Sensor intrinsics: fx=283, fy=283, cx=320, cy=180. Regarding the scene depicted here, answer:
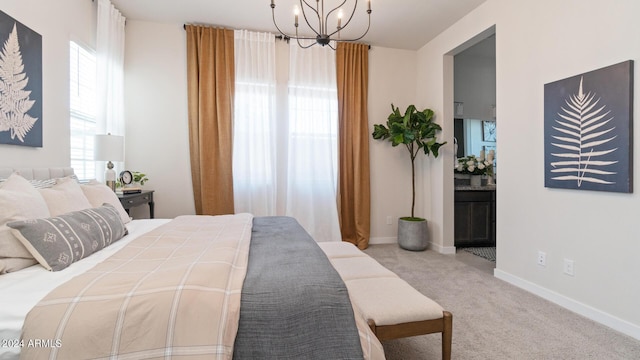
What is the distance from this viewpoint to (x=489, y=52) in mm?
4496

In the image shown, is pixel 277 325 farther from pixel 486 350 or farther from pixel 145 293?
pixel 486 350

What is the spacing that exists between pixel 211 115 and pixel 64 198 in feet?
6.88

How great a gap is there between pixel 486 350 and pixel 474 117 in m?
3.96

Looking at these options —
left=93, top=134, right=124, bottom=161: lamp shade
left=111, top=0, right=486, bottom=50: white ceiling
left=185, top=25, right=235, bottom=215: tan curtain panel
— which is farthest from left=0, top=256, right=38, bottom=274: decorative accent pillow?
left=111, top=0, right=486, bottom=50: white ceiling

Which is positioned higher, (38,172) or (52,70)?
(52,70)

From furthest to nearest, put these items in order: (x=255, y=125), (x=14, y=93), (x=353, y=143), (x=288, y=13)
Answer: (x=353, y=143) < (x=255, y=125) < (x=288, y=13) < (x=14, y=93)

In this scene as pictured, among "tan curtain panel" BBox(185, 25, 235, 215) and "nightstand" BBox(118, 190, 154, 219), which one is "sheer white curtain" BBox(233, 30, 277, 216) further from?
"nightstand" BBox(118, 190, 154, 219)

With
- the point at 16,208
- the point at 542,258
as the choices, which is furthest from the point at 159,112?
the point at 542,258

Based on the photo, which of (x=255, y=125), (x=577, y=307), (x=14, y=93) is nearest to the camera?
(x=14, y=93)

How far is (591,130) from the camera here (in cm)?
210

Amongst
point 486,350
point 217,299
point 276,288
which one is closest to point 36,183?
point 217,299

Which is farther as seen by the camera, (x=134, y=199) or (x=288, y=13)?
(x=288, y=13)

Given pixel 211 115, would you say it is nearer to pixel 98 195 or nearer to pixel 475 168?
pixel 98 195

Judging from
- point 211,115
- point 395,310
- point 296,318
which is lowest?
point 395,310
